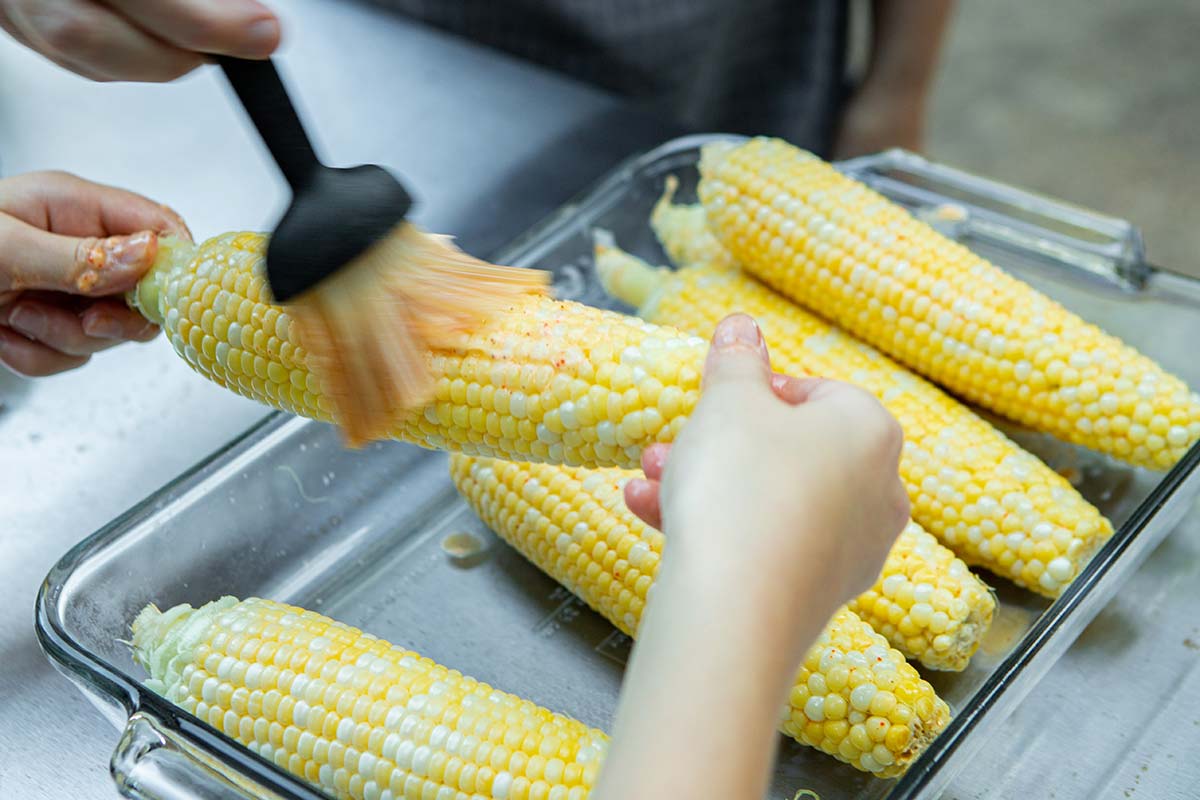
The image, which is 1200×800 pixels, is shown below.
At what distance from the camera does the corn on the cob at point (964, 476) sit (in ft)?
3.60

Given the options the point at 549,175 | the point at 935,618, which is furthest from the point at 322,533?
the point at 549,175

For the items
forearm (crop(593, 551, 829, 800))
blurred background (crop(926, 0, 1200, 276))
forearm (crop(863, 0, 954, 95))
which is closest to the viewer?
forearm (crop(593, 551, 829, 800))

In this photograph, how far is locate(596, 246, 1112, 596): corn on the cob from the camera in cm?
110

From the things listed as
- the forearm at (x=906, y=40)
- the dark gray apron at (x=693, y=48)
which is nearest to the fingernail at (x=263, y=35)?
the dark gray apron at (x=693, y=48)

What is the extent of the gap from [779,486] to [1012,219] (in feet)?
3.18

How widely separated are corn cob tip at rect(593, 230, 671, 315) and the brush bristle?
0.46 metres

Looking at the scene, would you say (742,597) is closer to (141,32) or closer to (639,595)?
(639,595)

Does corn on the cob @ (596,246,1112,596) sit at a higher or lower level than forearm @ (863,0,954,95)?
lower

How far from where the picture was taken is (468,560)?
48.2 inches

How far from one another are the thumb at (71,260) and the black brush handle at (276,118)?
0.25m

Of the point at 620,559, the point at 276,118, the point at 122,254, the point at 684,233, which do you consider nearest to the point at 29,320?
the point at 122,254

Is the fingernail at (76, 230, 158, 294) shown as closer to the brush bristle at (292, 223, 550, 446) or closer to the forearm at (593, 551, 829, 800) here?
the brush bristle at (292, 223, 550, 446)

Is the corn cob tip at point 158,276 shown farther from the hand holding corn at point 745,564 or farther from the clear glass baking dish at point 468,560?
the hand holding corn at point 745,564

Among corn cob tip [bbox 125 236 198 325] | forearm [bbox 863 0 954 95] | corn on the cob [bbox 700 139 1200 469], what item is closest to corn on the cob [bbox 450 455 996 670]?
corn on the cob [bbox 700 139 1200 469]
